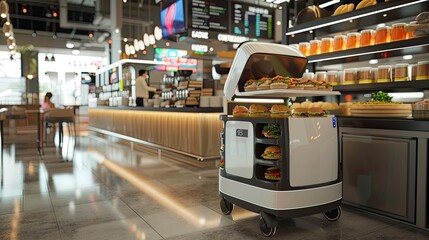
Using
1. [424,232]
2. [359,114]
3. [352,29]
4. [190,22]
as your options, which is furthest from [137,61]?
[424,232]

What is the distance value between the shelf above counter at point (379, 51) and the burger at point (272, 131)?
173cm

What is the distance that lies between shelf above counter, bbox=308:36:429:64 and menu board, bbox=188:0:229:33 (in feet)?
10.3

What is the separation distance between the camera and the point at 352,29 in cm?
452

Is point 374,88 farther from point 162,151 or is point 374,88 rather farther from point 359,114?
point 162,151

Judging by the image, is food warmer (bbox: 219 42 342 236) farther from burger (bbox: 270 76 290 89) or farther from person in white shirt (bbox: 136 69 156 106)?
person in white shirt (bbox: 136 69 156 106)

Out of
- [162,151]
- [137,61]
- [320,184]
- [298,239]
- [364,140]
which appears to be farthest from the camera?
[137,61]

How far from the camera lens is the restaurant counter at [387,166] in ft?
9.43

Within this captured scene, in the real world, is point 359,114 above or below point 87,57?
below

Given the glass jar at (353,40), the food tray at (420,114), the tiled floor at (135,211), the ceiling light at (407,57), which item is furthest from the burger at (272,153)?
the ceiling light at (407,57)

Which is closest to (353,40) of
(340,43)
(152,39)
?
(340,43)

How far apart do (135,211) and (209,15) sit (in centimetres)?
483

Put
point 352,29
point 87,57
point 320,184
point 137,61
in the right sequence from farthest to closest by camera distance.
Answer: point 87,57, point 137,61, point 352,29, point 320,184

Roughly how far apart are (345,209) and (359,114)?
3.13 ft

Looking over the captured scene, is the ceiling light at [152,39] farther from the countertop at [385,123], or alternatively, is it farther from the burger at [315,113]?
the burger at [315,113]
